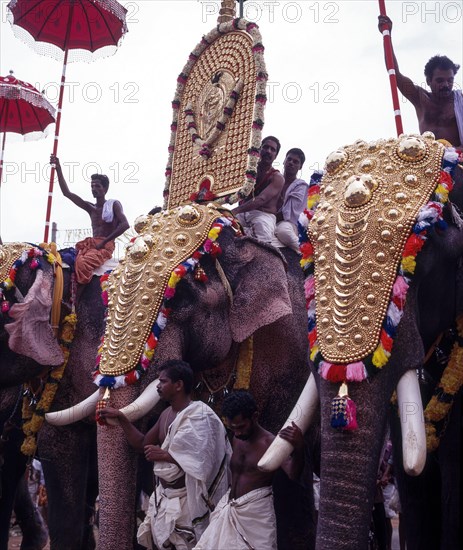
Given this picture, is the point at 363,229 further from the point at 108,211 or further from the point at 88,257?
the point at 108,211

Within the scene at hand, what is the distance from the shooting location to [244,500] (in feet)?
14.1

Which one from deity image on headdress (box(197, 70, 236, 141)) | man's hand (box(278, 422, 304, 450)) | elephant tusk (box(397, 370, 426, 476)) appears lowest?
man's hand (box(278, 422, 304, 450))

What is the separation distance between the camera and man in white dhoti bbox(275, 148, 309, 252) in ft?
21.3

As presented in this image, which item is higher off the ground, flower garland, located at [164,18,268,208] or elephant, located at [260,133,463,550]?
flower garland, located at [164,18,268,208]

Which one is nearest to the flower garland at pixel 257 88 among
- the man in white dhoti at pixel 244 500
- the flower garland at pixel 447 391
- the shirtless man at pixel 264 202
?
the shirtless man at pixel 264 202

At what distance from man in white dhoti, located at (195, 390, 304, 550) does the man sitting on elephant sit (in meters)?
0.18

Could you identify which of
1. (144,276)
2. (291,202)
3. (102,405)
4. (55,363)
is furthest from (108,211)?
(102,405)

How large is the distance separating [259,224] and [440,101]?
1.90m

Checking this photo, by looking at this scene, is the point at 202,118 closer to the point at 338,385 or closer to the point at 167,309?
the point at 167,309

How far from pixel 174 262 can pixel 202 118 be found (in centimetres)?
207

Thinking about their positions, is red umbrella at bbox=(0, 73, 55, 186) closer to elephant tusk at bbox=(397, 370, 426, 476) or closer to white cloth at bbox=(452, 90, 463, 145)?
white cloth at bbox=(452, 90, 463, 145)

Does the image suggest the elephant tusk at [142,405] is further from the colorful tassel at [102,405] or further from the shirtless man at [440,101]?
the shirtless man at [440,101]

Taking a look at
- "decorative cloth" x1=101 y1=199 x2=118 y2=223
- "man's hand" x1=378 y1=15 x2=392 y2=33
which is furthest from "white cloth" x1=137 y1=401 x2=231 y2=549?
"decorative cloth" x1=101 y1=199 x2=118 y2=223

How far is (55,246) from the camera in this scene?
6.96 m
